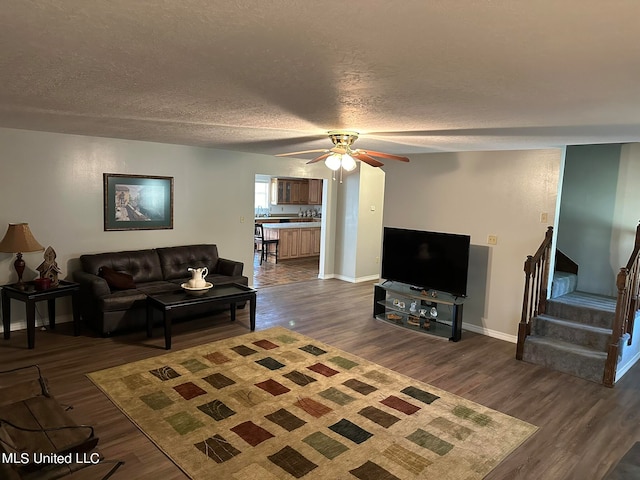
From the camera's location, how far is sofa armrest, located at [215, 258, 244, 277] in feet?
20.5

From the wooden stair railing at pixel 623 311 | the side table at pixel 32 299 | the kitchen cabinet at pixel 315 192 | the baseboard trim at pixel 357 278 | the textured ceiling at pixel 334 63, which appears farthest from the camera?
the kitchen cabinet at pixel 315 192

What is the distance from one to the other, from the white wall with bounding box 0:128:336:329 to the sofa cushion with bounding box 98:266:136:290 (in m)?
0.56

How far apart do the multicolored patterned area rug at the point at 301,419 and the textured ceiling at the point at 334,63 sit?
2.36 m

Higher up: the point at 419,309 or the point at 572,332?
the point at 572,332

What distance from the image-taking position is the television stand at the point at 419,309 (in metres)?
5.38

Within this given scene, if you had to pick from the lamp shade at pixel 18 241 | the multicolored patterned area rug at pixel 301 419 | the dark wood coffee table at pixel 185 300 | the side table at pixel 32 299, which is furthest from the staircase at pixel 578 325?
the lamp shade at pixel 18 241

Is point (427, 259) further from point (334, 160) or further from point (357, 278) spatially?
point (357, 278)

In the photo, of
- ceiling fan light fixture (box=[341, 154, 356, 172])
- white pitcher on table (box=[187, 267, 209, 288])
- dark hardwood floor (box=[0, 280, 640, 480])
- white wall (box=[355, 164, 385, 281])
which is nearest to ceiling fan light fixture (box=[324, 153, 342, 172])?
ceiling fan light fixture (box=[341, 154, 356, 172])

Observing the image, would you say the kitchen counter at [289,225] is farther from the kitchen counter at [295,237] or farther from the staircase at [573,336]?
the staircase at [573,336]

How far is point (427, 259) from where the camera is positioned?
5684mm

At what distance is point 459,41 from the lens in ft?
5.52

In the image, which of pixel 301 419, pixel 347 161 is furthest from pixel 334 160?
pixel 301 419

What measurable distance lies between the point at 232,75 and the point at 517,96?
1.64 meters

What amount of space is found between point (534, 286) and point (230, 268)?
402 cm
